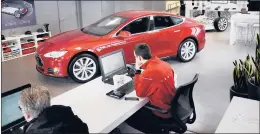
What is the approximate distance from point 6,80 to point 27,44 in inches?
81.4

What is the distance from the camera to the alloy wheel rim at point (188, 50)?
6193mm

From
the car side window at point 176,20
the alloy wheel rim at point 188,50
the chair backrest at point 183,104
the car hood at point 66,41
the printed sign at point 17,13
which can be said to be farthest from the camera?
the printed sign at point 17,13

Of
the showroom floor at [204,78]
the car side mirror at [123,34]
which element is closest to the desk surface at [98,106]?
the showroom floor at [204,78]

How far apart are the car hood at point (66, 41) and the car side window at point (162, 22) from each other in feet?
4.32

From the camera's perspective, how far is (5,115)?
227 centimetres

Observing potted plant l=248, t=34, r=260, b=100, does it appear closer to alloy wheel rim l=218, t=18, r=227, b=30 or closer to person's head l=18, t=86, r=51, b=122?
person's head l=18, t=86, r=51, b=122

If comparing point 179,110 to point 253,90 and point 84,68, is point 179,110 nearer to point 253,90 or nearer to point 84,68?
point 253,90

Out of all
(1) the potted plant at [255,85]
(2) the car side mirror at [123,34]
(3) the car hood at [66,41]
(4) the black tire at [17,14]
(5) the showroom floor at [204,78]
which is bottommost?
(5) the showroom floor at [204,78]

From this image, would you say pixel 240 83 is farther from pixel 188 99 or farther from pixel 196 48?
pixel 196 48

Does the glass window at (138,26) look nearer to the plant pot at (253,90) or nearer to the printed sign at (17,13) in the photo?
the plant pot at (253,90)

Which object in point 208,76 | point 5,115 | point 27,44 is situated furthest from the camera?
point 27,44

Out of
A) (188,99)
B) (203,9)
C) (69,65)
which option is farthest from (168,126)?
(203,9)

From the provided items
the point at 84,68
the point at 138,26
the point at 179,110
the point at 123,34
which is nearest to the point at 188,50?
the point at 138,26

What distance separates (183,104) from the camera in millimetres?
2820
